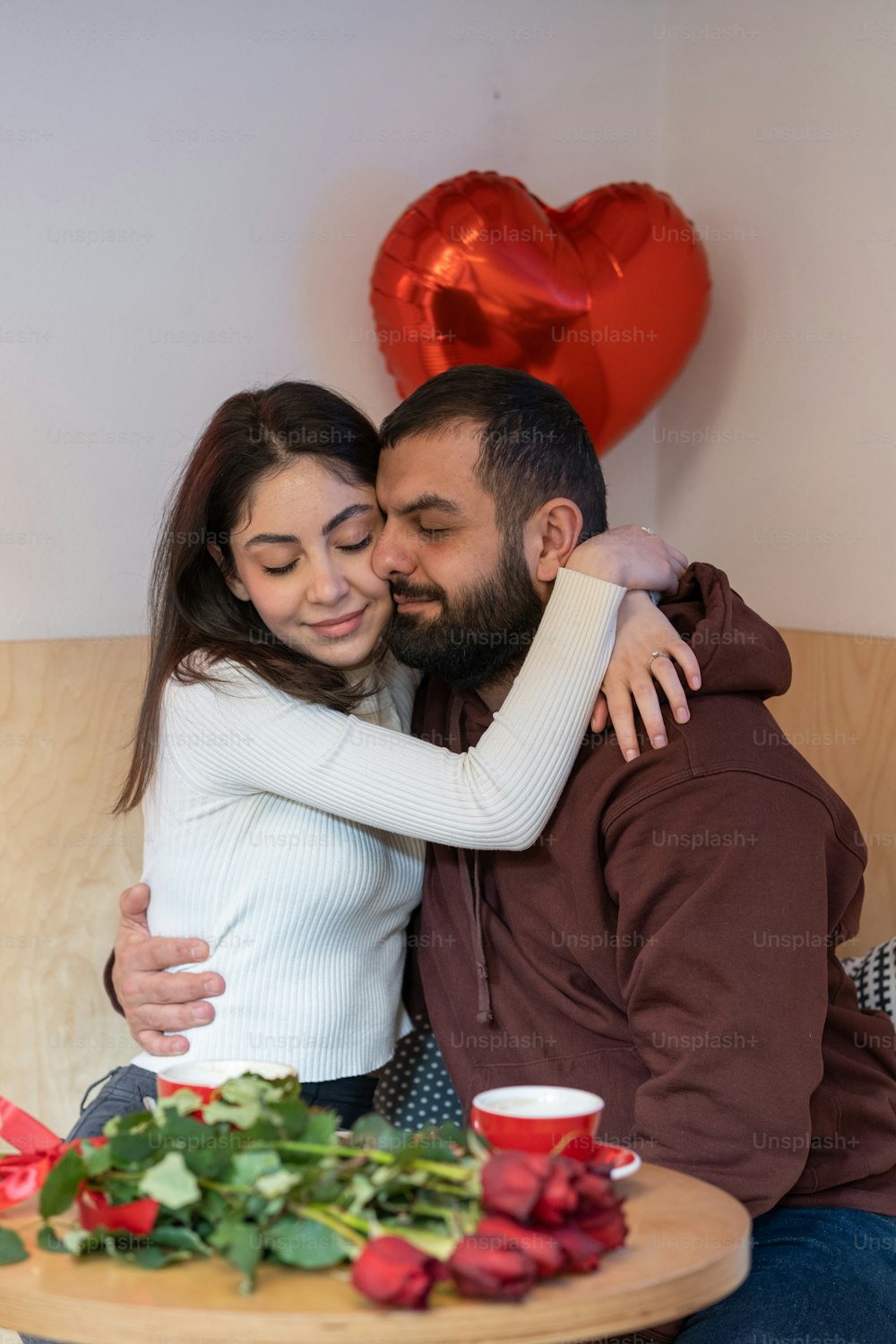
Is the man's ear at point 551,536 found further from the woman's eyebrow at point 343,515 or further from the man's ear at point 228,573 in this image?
the man's ear at point 228,573

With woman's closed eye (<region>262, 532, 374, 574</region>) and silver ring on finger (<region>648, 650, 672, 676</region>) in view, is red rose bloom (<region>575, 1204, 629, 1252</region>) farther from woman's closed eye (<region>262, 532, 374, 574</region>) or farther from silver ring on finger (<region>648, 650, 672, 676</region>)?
woman's closed eye (<region>262, 532, 374, 574</region>)

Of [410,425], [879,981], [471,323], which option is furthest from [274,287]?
[879,981]

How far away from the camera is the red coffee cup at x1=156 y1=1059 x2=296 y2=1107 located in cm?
92

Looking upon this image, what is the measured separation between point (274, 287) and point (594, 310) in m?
0.59

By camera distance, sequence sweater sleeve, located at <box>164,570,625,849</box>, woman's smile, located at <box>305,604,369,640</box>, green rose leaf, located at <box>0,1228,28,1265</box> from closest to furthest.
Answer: green rose leaf, located at <box>0,1228,28,1265</box> < sweater sleeve, located at <box>164,570,625,849</box> < woman's smile, located at <box>305,604,369,640</box>

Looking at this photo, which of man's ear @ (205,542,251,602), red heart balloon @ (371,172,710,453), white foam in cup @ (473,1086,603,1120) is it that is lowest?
white foam in cup @ (473,1086,603,1120)

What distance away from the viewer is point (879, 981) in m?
1.66

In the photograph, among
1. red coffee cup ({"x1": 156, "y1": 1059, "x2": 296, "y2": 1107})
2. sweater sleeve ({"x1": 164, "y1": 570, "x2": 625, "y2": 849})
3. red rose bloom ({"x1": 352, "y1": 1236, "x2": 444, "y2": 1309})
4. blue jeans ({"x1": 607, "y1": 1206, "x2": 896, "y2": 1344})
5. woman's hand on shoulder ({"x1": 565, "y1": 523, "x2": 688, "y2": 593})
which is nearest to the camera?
red rose bloom ({"x1": 352, "y1": 1236, "x2": 444, "y2": 1309})

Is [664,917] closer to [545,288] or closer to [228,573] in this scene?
[228,573]

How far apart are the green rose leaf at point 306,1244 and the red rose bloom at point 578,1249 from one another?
13cm

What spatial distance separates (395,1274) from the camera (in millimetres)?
713

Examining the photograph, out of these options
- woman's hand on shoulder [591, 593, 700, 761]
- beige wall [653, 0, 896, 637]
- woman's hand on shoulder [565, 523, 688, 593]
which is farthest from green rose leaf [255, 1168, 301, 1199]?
beige wall [653, 0, 896, 637]

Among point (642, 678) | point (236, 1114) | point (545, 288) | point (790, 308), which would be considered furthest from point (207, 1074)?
point (790, 308)

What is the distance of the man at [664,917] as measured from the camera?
125 cm
